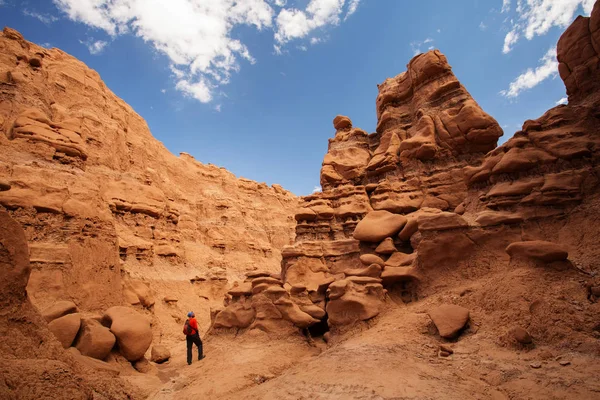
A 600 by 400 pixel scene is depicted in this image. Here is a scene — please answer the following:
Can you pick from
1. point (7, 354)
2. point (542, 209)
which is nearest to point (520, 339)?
point (542, 209)

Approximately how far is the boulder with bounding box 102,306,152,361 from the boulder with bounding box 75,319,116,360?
12.7 inches

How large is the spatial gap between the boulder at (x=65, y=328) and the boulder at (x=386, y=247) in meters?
9.45

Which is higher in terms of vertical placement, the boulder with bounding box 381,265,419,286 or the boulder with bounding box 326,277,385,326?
the boulder with bounding box 381,265,419,286

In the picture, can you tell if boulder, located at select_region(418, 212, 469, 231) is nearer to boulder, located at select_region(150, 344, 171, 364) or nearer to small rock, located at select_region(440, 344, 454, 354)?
small rock, located at select_region(440, 344, 454, 354)

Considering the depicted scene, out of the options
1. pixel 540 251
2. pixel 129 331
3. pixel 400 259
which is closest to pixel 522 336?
pixel 540 251

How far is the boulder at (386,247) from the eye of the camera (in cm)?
1105

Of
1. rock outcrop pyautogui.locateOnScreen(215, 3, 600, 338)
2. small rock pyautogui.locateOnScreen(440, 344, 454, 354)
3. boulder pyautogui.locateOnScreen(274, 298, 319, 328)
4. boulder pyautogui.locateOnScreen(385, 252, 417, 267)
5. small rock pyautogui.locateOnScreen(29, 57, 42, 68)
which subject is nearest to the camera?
small rock pyautogui.locateOnScreen(440, 344, 454, 354)

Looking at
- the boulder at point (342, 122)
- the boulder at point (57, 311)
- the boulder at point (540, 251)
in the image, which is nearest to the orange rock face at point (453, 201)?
the boulder at point (540, 251)

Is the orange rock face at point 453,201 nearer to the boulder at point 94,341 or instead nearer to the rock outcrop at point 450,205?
the rock outcrop at point 450,205

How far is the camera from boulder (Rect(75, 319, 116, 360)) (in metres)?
7.46

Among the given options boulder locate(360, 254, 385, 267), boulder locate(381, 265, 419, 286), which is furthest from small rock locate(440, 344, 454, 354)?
A: boulder locate(360, 254, 385, 267)

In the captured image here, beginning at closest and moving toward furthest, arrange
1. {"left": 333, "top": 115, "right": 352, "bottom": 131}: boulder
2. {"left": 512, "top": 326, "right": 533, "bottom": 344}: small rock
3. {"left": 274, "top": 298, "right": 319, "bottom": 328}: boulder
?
{"left": 512, "top": 326, "right": 533, "bottom": 344}: small rock, {"left": 274, "top": 298, "right": 319, "bottom": 328}: boulder, {"left": 333, "top": 115, "right": 352, "bottom": 131}: boulder

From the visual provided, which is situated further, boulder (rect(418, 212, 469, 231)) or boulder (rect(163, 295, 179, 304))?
boulder (rect(163, 295, 179, 304))

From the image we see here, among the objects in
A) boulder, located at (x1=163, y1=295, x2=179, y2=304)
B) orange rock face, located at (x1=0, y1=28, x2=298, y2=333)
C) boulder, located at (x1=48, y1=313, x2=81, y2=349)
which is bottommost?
boulder, located at (x1=48, y1=313, x2=81, y2=349)
